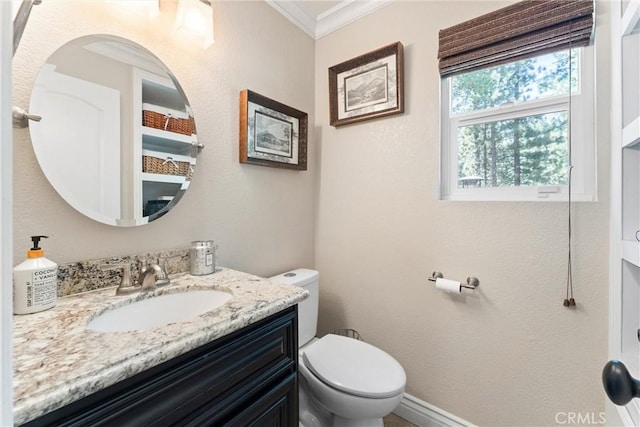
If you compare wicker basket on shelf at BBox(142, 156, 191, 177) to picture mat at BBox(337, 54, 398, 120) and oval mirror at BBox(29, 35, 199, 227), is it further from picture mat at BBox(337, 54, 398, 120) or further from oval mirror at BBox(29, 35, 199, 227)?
picture mat at BBox(337, 54, 398, 120)

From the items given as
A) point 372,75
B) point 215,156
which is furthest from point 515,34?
point 215,156

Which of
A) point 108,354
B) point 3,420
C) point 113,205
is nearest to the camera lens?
point 3,420

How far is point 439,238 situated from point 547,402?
82 centimetres

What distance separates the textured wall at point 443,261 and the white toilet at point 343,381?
37 cm

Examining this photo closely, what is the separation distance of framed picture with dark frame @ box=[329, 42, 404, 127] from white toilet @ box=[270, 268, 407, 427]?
1.07 m

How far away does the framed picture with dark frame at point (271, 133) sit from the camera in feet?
4.71

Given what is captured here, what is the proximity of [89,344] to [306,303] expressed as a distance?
1.06 metres

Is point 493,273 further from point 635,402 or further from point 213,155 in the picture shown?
point 213,155

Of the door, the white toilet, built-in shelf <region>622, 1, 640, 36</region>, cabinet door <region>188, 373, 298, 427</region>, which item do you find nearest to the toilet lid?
the white toilet

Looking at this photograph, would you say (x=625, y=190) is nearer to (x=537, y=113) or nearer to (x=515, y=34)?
(x=537, y=113)

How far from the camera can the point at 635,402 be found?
0.77 m

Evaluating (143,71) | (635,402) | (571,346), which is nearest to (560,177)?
(571,346)

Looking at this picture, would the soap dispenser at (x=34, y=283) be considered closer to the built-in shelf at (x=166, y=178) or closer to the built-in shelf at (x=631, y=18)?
the built-in shelf at (x=166, y=178)

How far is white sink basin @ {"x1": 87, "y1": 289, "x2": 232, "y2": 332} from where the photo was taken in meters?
0.83
